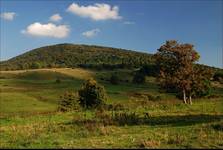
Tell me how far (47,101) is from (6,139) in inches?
3167

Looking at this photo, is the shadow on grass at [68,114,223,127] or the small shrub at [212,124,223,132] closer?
the small shrub at [212,124,223,132]

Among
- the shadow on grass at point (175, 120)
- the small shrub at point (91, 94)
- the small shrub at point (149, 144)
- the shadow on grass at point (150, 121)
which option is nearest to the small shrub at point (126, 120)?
the shadow on grass at point (150, 121)

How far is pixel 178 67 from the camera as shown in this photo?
47.5m

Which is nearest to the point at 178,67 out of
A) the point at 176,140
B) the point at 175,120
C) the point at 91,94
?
the point at 175,120

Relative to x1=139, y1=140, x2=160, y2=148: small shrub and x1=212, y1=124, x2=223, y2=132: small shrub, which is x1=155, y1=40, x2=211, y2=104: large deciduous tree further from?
x1=139, y1=140, x2=160, y2=148: small shrub

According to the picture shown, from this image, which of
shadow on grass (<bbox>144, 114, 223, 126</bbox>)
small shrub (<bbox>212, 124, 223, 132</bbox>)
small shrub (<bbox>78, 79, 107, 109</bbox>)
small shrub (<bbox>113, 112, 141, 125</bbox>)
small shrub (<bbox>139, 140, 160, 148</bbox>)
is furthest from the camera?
small shrub (<bbox>78, 79, 107, 109</bbox>)

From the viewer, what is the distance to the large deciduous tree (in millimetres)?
46625

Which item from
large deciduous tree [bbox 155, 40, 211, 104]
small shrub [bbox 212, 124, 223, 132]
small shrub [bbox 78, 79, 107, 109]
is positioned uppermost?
large deciduous tree [bbox 155, 40, 211, 104]

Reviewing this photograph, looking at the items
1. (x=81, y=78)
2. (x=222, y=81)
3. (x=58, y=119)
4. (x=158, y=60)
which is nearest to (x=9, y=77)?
(x=81, y=78)

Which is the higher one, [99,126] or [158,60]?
[158,60]

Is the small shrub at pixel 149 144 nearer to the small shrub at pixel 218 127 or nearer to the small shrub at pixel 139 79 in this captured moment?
the small shrub at pixel 218 127

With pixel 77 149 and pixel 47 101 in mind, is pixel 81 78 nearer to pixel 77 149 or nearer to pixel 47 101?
pixel 47 101

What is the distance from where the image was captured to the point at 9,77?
153 metres

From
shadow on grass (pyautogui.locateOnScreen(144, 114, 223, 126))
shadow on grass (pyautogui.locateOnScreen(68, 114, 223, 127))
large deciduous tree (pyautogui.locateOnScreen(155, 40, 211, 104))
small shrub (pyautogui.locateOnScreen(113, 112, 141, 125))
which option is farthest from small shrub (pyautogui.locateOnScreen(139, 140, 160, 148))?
large deciduous tree (pyautogui.locateOnScreen(155, 40, 211, 104))
